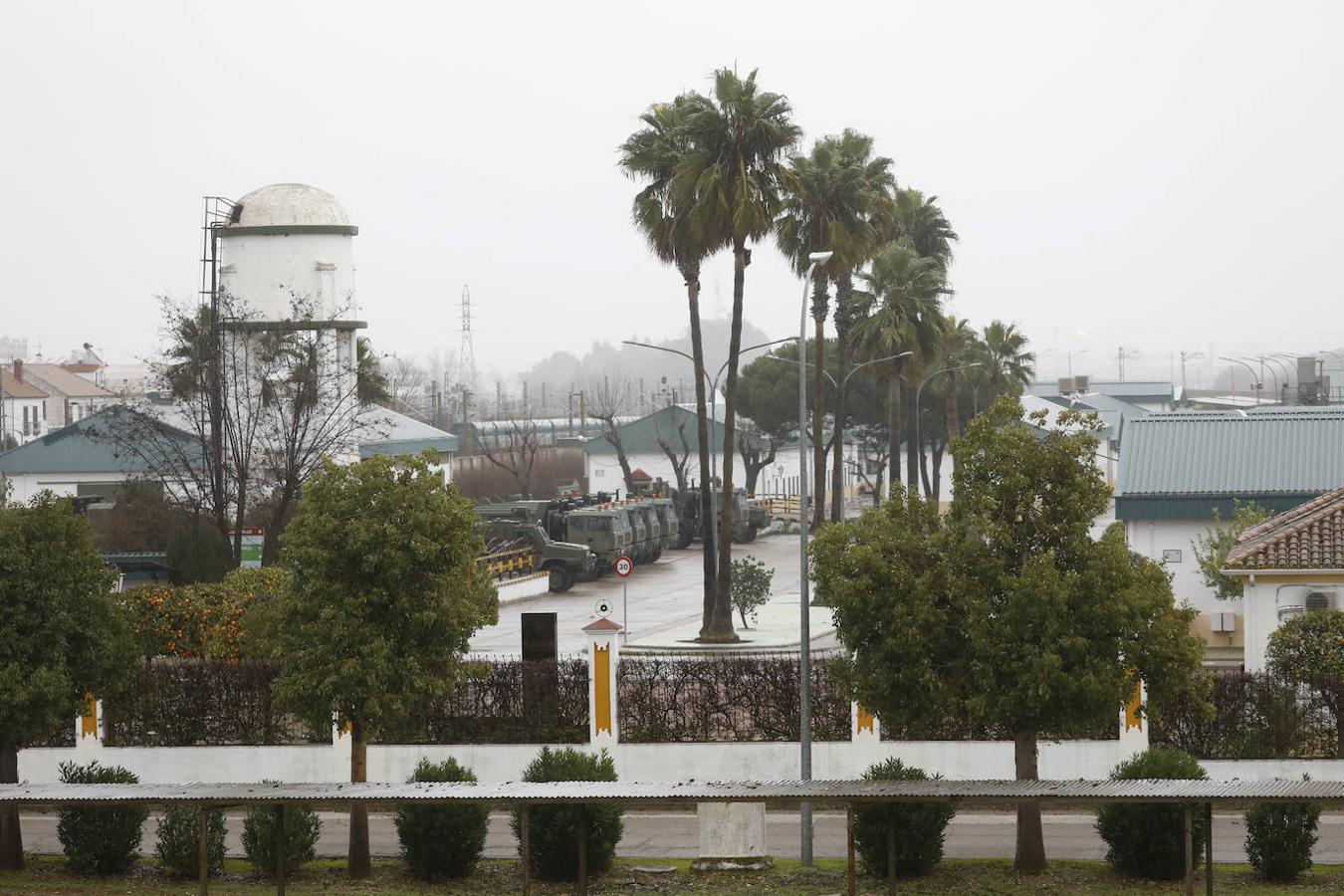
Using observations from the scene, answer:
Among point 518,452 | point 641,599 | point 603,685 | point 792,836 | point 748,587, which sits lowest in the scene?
point 792,836

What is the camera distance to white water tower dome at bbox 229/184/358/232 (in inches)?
1876

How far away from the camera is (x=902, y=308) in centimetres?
5288

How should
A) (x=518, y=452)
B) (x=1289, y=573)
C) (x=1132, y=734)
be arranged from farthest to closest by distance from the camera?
(x=518, y=452) < (x=1289, y=573) < (x=1132, y=734)

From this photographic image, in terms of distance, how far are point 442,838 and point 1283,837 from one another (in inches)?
352

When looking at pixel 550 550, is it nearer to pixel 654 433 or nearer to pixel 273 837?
pixel 273 837

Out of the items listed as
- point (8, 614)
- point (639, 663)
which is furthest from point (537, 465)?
point (8, 614)

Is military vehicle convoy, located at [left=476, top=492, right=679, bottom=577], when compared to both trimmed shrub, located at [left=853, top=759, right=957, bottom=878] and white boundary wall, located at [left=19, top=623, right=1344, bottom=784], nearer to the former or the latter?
white boundary wall, located at [left=19, top=623, right=1344, bottom=784]

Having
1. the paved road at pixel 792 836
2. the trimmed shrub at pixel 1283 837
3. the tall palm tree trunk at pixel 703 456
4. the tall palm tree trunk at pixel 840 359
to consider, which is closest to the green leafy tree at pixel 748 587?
the tall palm tree trunk at pixel 703 456

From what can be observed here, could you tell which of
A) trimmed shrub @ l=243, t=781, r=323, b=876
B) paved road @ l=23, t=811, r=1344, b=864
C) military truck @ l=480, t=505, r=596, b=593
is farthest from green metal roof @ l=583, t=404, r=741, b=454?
trimmed shrub @ l=243, t=781, r=323, b=876

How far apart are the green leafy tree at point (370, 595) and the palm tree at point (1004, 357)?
171 feet

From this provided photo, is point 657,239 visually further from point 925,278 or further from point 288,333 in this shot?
point 925,278

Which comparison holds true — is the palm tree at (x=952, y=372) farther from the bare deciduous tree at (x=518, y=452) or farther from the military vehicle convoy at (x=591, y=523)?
the bare deciduous tree at (x=518, y=452)

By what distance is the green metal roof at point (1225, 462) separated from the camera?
3912cm

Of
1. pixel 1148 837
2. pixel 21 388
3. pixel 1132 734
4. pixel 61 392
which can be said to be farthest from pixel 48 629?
pixel 61 392
